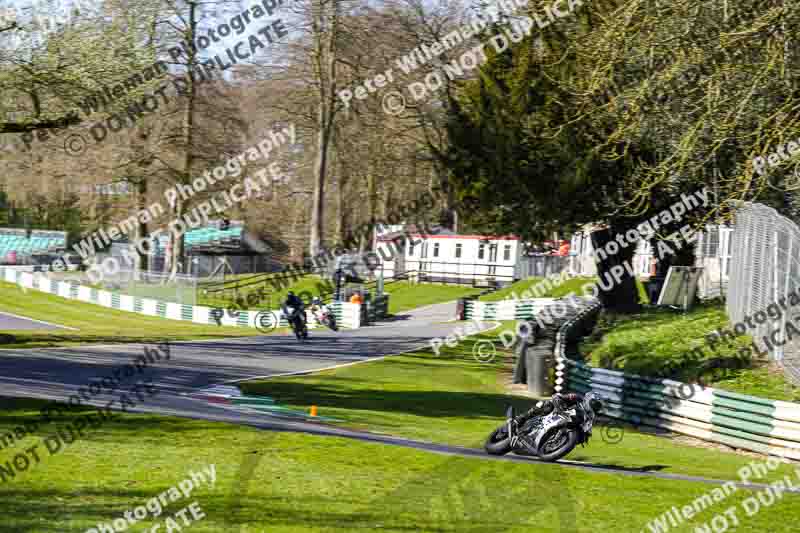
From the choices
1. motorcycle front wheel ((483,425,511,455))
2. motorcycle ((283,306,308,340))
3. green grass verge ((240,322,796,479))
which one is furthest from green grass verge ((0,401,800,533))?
motorcycle ((283,306,308,340))

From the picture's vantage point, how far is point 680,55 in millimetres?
13727

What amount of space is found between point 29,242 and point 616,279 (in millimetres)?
49199

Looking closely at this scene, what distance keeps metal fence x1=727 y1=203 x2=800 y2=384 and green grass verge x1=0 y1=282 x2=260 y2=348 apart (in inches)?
654

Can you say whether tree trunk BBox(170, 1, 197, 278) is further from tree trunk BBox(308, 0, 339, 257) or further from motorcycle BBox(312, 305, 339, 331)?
motorcycle BBox(312, 305, 339, 331)

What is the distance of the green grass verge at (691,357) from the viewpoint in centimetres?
1619

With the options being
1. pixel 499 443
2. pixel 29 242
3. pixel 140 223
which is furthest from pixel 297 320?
pixel 29 242

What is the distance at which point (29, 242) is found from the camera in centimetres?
6744

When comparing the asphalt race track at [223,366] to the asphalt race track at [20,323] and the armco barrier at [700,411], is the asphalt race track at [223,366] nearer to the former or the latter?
the asphalt race track at [20,323]

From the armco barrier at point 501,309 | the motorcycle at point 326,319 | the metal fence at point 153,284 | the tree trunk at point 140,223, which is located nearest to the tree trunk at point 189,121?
the metal fence at point 153,284

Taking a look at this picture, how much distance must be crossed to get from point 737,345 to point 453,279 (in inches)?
1606

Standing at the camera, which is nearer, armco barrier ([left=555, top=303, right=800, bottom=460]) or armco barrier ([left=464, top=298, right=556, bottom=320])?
armco barrier ([left=555, top=303, right=800, bottom=460])

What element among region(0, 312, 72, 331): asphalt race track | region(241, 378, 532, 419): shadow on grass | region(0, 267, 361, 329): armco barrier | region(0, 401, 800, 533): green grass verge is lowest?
region(0, 312, 72, 331): asphalt race track

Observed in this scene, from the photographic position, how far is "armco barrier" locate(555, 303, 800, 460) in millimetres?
14312

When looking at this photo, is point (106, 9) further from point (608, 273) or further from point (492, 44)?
point (608, 273)
